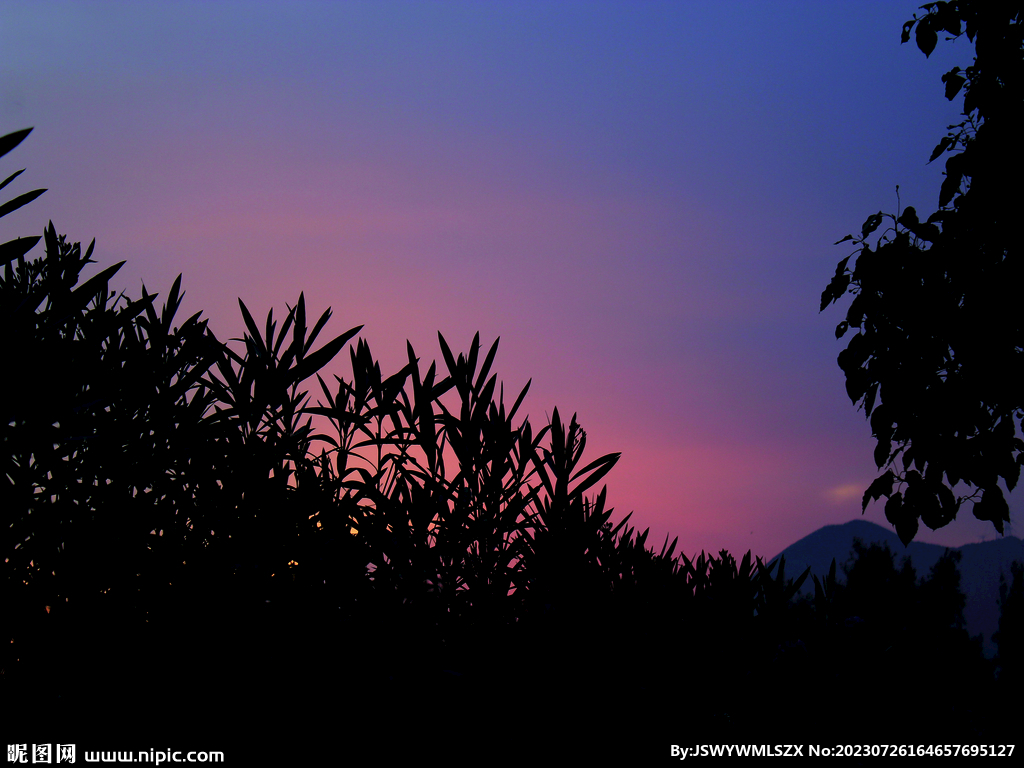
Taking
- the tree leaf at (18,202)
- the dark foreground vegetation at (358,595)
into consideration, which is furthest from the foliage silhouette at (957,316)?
the tree leaf at (18,202)

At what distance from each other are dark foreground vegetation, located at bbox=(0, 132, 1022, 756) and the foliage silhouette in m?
2.54

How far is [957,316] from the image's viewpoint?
220 inches

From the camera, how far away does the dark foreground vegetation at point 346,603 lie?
2.53 metres

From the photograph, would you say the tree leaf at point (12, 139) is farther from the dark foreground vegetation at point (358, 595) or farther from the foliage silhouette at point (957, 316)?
the foliage silhouette at point (957, 316)

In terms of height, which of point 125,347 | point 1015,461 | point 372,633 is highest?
point 125,347

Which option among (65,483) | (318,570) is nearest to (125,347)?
(65,483)

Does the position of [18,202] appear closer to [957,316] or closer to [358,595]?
[358,595]

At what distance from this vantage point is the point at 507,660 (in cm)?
276

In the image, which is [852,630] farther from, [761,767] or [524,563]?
[524,563]

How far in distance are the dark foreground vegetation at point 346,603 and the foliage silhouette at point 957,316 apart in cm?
254

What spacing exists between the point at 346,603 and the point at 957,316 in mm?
5165

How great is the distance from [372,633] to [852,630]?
1945 millimetres

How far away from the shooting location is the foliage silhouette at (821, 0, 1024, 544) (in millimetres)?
5387

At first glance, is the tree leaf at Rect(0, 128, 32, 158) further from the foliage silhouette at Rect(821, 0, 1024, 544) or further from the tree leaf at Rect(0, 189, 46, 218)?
the foliage silhouette at Rect(821, 0, 1024, 544)
